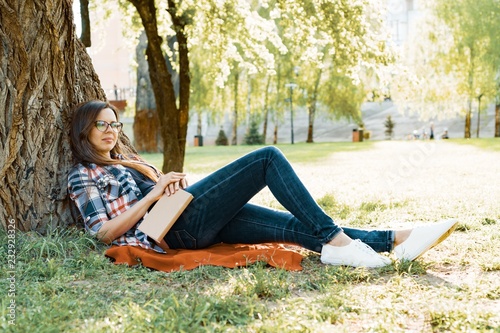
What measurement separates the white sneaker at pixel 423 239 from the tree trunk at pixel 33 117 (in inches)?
91.1

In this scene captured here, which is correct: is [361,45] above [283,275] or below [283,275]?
above

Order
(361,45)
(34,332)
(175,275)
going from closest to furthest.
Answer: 1. (34,332)
2. (175,275)
3. (361,45)

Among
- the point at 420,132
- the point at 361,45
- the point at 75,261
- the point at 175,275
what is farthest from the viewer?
the point at 420,132

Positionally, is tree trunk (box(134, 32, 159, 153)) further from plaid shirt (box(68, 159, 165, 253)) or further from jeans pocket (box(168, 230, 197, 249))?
jeans pocket (box(168, 230, 197, 249))

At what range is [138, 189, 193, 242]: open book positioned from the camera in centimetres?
365

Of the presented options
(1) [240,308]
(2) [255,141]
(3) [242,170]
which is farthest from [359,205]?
(2) [255,141]

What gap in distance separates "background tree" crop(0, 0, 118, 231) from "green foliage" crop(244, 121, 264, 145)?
1265 inches

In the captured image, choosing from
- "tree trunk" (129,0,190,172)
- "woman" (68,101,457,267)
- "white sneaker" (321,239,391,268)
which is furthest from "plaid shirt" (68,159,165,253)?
"tree trunk" (129,0,190,172)

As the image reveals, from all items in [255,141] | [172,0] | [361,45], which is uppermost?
[172,0]

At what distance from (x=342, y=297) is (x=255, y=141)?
33.8 meters

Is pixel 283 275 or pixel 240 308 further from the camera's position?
pixel 283 275

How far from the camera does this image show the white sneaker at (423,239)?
12.0 feet

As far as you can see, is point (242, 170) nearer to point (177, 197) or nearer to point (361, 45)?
point (177, 197)

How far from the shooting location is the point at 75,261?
371cm
